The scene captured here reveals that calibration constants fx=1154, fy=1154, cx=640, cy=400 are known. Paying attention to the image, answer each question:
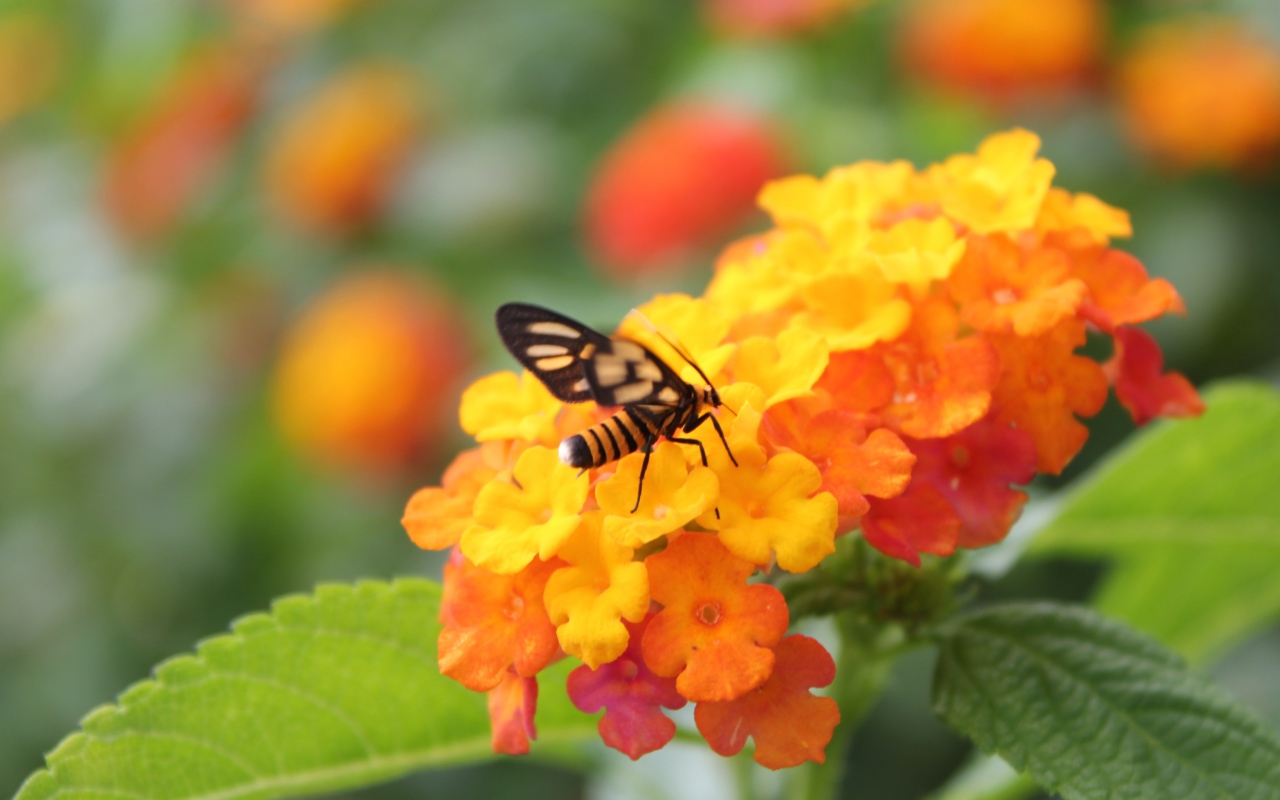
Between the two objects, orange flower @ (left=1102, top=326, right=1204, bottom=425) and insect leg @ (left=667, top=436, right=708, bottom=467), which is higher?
insect leg @ (left=667, top=436, right=708, bottom=467)

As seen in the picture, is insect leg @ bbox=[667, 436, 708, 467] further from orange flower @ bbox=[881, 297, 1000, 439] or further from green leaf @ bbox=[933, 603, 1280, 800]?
green leaf @ bbox=[933, 603, 1280, 800]

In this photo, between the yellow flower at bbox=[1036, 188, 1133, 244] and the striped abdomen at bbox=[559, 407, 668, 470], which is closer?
the striped abdomen at bbox=[559, 407, 668, 470]

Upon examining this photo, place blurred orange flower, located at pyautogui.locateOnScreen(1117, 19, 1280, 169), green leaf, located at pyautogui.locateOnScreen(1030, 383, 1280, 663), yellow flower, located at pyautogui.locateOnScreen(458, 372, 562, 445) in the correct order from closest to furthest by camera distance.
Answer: yellow flower, located at pyautogui.locateOnScreen(458, 372, 562, 445)
green leaf, located at pyautogui.locateOnScreen(1030, 383, 1280, 663)
blurred orange flower, located at pyautogui.locateOnScreen(1117, 19, 1280, 169)

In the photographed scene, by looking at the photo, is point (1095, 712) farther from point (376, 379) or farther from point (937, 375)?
point (376, 379)

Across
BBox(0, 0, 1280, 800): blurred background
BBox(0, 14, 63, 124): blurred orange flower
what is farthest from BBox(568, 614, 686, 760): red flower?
BBox(0, 14, 63, 124): blurred orange flower

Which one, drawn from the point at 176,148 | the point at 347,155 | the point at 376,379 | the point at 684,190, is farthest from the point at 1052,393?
the point at 176,148

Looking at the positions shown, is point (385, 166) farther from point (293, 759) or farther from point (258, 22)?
point (293, 759)

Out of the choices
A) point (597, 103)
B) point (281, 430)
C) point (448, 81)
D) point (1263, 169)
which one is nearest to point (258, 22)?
point (448, 81)

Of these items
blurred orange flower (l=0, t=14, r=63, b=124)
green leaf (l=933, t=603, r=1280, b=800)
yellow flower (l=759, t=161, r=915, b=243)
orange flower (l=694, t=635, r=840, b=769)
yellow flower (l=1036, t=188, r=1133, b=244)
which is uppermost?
blurred orange flower (l=0, t=14, r=63, b=124)

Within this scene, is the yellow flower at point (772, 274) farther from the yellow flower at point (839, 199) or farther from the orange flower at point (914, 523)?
the orange flower at point (914, 523)
